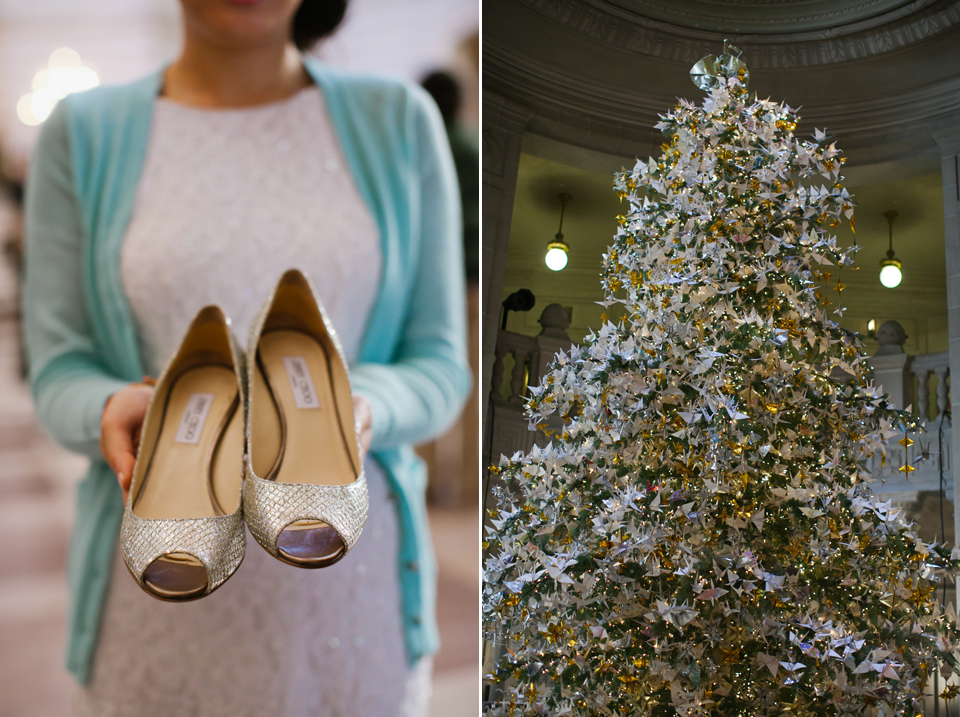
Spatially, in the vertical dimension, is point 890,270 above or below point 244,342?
above

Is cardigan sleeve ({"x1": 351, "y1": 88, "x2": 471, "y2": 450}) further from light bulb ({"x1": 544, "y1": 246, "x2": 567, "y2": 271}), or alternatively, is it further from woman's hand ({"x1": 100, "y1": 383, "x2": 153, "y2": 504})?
light bulb ({"x1": 544, "y1": 246, "x2": 567, "y2": 271})

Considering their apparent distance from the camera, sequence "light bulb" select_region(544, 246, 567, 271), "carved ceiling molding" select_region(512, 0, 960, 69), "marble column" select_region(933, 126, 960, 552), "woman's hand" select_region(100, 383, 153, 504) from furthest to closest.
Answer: "light bulb" select_region(544, 246, 567, 271), "carved ceiling molding" select_region(512, 0, 960, 69), "marble column" select_region(933, 126, 960, 552), "woman's hand" select_region(100, 383, 153, 504)

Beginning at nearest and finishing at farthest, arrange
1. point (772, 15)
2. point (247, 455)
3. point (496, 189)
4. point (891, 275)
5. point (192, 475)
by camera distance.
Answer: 1. point (247, 455)
2. point (192, 475)
3. point (496, 189)
4. point (772, 15)
5. point (891, 275)

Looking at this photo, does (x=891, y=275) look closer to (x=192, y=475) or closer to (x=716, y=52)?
(x=716, y=52)

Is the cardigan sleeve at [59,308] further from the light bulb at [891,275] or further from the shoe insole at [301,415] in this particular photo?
the light bulb at [891,275]

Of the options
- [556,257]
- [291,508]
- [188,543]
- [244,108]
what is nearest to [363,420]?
[291,508]

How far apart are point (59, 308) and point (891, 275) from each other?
633cm

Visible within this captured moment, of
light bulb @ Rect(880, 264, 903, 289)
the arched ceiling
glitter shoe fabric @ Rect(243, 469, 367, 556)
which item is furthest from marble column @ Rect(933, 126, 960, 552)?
glitter shoe fabric @ Rect(243, 469, 367, 556)

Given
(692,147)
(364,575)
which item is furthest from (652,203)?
(364,575)

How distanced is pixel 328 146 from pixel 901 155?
13.8 ft

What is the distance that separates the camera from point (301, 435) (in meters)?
1.76

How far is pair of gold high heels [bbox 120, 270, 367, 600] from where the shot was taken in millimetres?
1403

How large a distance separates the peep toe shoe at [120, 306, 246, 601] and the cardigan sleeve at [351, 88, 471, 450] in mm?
350

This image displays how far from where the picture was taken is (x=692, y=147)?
2525 millimetres
